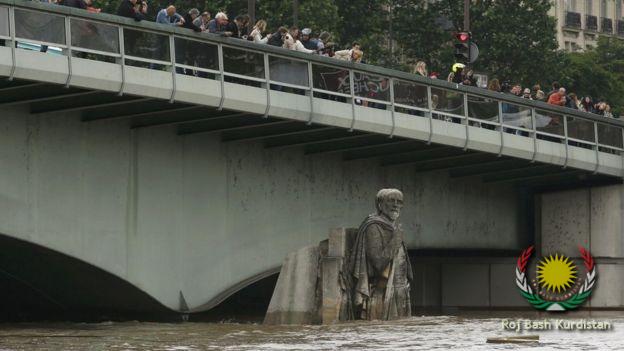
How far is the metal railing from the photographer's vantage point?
120ft

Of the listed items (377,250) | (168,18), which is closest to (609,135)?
(377,250)

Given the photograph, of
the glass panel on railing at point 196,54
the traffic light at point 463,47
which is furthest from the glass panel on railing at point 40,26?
the traffic light at point 463,47

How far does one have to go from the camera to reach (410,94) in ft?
149

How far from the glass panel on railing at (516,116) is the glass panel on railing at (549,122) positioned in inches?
14.5

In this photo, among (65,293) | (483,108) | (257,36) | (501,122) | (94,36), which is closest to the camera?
(94,36)

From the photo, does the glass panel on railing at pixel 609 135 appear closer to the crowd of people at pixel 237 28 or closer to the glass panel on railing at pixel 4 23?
the crowd of people at pixel 237 28

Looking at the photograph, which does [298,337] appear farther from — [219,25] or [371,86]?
[371,86]

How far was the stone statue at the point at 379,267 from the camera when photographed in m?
37.5

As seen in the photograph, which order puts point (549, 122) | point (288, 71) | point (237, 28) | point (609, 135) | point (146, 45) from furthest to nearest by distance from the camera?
point (609, 135)
point (549, 122)
point (288, 71)
point (237, 28)
point (146, 45)

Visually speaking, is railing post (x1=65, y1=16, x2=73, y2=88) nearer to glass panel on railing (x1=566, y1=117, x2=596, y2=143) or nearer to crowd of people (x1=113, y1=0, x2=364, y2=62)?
crowd of people (x1=113, y1=0, x2=364, y2=62)

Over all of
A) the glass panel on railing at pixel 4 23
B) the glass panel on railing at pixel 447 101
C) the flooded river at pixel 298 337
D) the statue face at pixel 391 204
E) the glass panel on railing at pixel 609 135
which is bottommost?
the flooded river at pixel 298 337

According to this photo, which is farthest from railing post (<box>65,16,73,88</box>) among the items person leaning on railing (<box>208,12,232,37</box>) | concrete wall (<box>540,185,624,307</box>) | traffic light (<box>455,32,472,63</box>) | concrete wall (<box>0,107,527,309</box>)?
concrete wall (<box>540,185,624,307</box>)

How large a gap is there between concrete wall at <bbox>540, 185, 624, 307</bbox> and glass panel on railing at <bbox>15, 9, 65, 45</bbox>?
20.5 meters

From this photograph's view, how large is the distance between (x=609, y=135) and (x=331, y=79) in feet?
38.5
